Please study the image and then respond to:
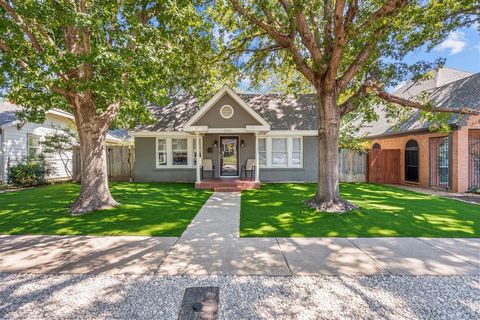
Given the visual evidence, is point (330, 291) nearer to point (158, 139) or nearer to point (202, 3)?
point (202, 3)

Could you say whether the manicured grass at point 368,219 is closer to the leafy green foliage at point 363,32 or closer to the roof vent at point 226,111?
the leafy green foliage at point 363,32

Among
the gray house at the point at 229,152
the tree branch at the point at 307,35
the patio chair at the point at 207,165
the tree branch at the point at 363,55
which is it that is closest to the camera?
the tree branch at the point at 363,55

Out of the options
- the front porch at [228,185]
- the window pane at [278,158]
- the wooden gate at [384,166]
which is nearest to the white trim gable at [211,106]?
the front porch at [228,185]

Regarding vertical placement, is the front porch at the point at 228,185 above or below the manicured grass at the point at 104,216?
above

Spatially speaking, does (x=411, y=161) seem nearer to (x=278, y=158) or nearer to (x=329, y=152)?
(x=278, y=158)

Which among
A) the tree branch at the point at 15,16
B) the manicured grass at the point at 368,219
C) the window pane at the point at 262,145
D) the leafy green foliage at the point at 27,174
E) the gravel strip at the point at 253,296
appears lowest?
the gravel strip at the point at 253,296

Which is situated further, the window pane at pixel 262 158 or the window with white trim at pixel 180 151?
the window with white trim at pixel 180 151

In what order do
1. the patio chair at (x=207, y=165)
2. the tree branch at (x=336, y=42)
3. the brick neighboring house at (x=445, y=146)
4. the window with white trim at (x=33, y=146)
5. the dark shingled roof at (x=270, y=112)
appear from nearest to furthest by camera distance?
the tree branch at (x=336, y=42)
the brick neighboring house at (x=445, y=146)
the patio chair at (x=207, y=165)
the dark shingled roof at (x=270, y=112)
the window with white trim at (x=33, y=146)

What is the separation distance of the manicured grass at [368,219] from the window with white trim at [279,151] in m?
4.81

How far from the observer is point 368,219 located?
21.9ft

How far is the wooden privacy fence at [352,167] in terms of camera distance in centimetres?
1458

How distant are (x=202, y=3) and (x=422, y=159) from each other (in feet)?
43.6

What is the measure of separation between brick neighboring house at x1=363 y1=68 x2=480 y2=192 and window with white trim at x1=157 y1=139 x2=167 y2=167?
467 inches

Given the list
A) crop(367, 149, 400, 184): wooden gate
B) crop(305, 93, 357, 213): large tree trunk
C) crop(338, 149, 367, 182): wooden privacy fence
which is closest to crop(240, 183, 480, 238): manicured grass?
crop(305, 93, 357, 213): large tree trunk
